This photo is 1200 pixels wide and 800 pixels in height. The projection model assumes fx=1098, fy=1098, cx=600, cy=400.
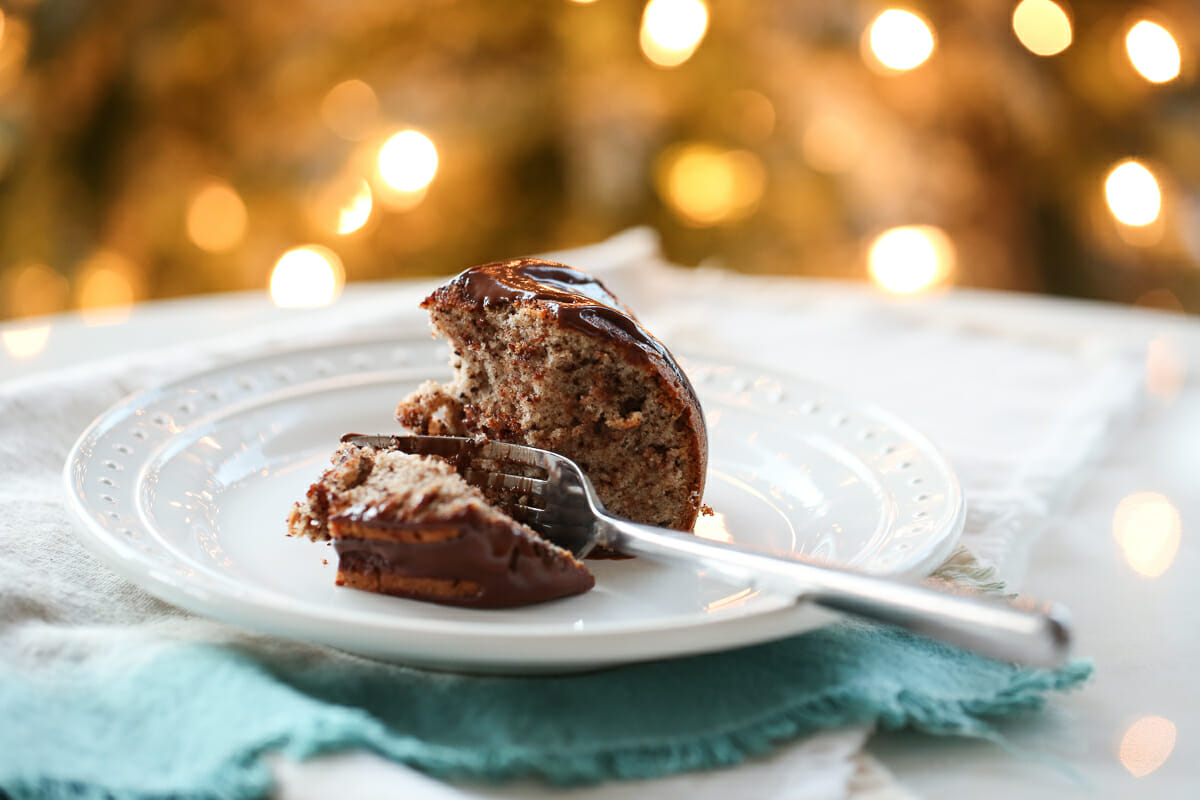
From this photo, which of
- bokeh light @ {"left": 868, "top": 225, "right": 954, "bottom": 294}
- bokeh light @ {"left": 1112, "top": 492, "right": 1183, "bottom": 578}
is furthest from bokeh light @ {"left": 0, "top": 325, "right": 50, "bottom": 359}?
bokeh light @ {"left": 868, "top": 225, "right": 954, "bottom": 294}

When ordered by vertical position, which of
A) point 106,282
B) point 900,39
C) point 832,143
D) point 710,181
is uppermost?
point 900,39

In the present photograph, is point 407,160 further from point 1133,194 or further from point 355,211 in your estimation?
point 1133,194

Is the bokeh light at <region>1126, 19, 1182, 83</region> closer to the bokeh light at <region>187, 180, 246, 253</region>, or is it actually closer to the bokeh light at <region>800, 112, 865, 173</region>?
the bokeh light at <region>800, 112, 865, 173</region>

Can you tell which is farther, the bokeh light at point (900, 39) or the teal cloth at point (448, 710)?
the bokeh light at point (900, 39)

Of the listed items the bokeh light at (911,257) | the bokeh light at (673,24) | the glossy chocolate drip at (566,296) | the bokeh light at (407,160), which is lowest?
the glossy chocolate drip at (566,296)

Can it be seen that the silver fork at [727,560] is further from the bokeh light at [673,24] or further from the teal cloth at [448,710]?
the bokeh light at [673,24]

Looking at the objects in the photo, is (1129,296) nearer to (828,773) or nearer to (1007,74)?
(1007,74)

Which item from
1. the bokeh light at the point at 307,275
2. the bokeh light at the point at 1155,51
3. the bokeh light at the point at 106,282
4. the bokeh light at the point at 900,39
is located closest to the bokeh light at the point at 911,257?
the bokeh light at the point at 900,39

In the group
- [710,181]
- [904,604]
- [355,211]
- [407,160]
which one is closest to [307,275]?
[355,211]
